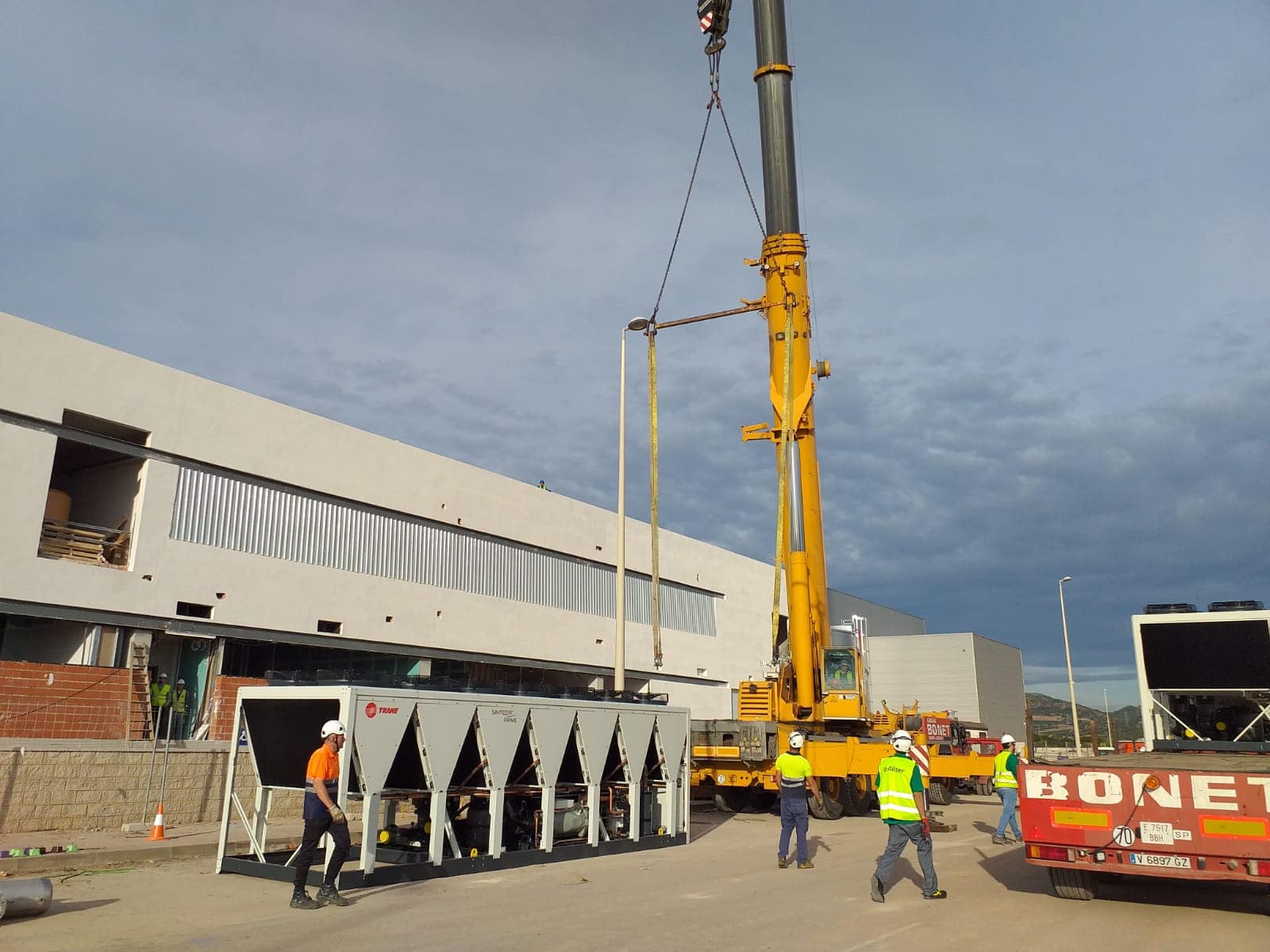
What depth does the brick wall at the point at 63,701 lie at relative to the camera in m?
17.5

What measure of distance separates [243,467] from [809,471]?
12.7 m

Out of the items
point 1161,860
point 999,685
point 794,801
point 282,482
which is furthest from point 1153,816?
point 999,685

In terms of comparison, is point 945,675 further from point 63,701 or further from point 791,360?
point 63,701

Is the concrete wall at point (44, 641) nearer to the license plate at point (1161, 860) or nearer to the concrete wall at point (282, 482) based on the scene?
the concrete wall at point (282, 482)

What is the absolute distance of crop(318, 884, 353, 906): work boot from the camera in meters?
9.43

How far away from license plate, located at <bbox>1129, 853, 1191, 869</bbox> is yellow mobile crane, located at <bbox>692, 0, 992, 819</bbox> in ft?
34.4

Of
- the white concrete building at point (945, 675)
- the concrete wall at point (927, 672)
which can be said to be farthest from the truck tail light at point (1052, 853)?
the concrete wall at point (927, 672)

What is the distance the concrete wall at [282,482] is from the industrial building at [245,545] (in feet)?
0.13

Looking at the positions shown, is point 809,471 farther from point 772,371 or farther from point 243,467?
point 243,467

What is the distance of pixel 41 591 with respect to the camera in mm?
18641

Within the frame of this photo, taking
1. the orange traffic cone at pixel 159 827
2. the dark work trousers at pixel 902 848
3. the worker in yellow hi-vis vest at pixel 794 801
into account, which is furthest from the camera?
the orange traffic cone at pixel 159 827

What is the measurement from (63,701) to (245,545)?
5209 mm

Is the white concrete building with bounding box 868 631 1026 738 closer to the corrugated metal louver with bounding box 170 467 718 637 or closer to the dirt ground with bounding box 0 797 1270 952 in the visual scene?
the corrugated metal louver with bounding box 170 467 718 637

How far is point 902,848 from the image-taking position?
9836 millimetres
